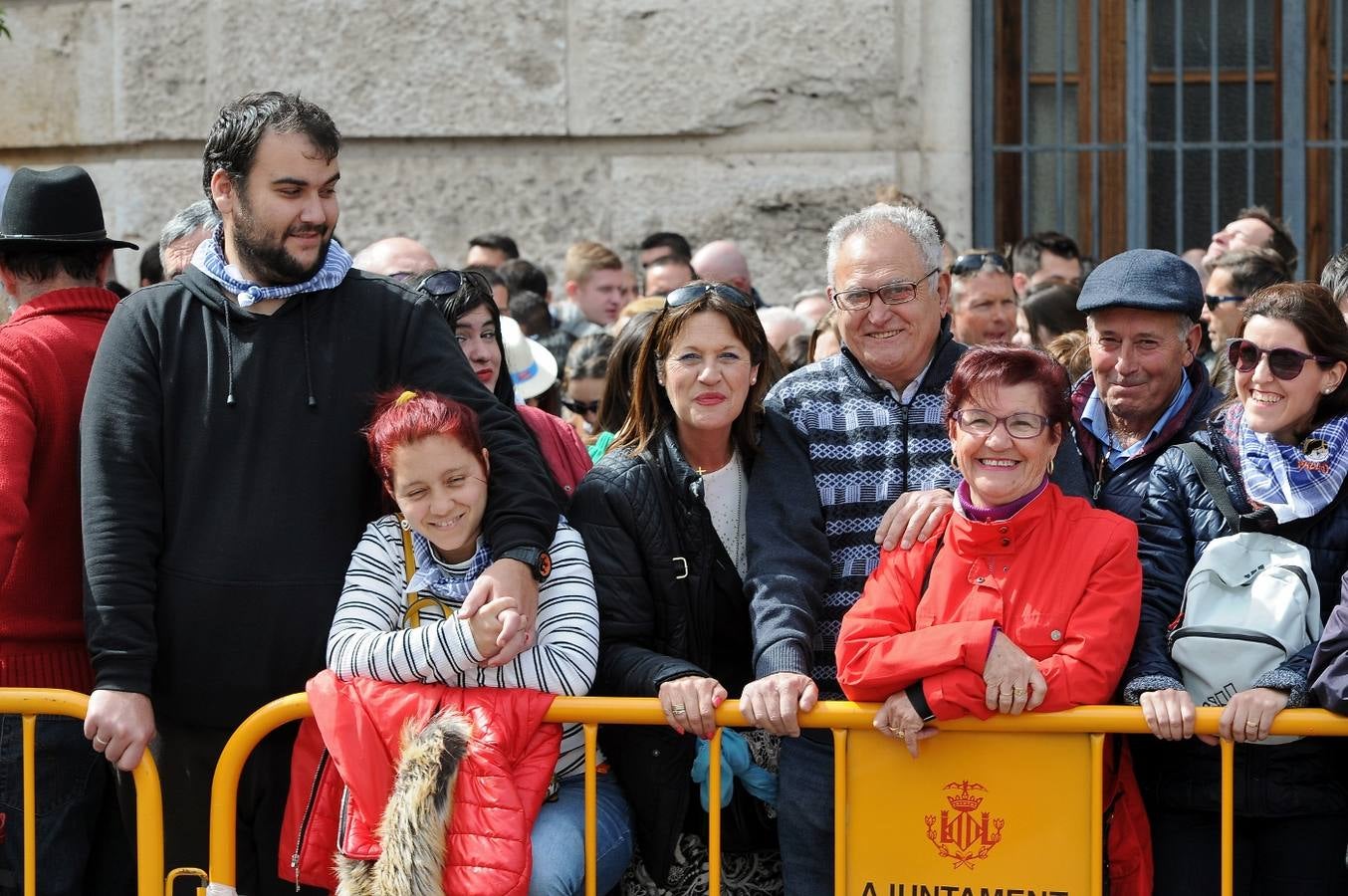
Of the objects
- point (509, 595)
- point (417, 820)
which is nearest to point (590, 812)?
point (417, 820)

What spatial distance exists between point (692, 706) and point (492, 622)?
1.42 ft

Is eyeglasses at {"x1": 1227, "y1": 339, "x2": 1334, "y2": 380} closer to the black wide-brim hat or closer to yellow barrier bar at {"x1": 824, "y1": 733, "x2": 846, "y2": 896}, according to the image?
yellow barrier bar at {"x1": 824, "y1": 733, "x2": 846, "y2": 896}

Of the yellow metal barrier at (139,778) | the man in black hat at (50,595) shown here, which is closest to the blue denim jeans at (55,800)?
the man in black hat at (50,595)

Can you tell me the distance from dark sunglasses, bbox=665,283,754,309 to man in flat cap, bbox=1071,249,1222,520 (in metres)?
0.83

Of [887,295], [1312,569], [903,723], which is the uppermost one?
[887,295]

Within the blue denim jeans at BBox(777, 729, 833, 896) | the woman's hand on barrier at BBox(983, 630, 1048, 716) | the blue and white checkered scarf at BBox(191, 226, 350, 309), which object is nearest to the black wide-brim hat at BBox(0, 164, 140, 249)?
the blue and white checkered scarf at BBox(191, 226, 350, 309)

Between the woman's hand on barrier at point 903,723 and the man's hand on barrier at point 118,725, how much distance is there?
1467 millimetres

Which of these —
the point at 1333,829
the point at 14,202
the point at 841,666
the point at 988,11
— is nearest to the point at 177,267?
the point at 14,202

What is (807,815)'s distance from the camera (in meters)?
3.65

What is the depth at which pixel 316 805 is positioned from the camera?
354 centimetres

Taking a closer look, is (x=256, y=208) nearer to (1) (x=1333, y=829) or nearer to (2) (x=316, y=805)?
(2) (x=316, y=805)

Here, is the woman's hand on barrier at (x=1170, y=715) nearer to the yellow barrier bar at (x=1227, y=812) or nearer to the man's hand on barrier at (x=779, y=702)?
the yellow barrier bar at (x=1227, y=812)

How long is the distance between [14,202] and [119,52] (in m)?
4.48

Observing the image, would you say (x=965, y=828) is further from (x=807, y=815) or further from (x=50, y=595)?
(x=50, y=595)
